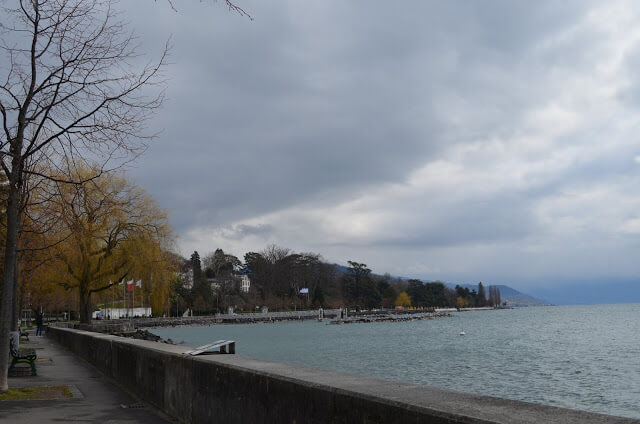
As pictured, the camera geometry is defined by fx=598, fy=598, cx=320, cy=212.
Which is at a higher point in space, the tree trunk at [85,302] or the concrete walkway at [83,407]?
the tree trunk at [85,302]

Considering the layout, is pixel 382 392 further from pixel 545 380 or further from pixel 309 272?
pixel 309 272

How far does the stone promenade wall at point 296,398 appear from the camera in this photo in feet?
12.2

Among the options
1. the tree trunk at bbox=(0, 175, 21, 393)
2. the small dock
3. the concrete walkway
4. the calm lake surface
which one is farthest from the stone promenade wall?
the calm lake surface

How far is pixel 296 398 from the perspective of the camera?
5281 mm

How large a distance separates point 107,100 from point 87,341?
11.7m

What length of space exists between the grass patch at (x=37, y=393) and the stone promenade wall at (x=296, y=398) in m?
2.06

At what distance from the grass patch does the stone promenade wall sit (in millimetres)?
2062

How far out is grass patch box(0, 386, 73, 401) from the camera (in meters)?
11.0

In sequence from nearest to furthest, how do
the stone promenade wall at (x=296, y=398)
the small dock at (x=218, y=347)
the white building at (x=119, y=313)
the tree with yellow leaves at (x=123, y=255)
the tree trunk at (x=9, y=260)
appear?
the stone promenade wall at (x=296, y=398) → the small dock at (x=218, y=347) → the tree trunk at (x=9, y=260) → the tree with yellow leaves at (x=123, y=255) → the white building at (x=119, y=313)

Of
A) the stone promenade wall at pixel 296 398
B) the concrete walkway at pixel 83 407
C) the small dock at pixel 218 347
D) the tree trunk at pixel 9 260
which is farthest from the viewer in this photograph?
the tree trunk at pixel 9 260

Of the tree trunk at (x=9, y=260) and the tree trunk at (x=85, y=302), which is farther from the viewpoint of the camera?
the tree trunk at (x=85, y=302)

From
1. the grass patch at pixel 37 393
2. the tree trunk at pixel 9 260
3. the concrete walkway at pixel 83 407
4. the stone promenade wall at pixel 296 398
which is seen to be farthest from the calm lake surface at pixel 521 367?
the tree trunk at pixel 9 260

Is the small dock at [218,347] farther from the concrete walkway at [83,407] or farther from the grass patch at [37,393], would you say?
the grass patch at [37,393]

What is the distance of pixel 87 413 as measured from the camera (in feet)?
31.3
